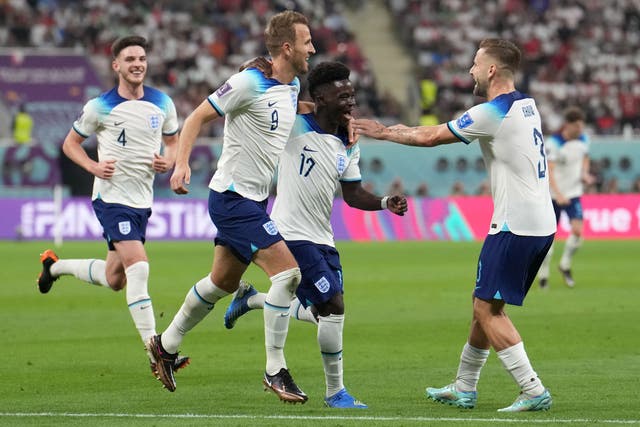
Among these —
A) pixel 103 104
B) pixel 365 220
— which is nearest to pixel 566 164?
pixel 103 104

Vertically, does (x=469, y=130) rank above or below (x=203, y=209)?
above

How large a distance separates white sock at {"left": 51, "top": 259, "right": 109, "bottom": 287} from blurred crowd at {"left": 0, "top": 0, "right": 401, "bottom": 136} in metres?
23.0

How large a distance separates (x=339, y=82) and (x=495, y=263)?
169cm

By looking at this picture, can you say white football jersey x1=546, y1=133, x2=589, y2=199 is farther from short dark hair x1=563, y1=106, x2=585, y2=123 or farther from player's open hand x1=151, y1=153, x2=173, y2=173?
player's open hand x1=151, y1=153, x2=173, y2=173

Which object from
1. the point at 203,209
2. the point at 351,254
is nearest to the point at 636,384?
the point at 351,254

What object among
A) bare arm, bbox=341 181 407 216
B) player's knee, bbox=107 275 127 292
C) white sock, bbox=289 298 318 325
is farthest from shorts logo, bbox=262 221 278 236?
player's knee, bbox=107 275 127 292

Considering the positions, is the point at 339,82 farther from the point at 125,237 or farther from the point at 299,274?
the point at 125,237

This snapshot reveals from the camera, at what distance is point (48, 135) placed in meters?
34.0

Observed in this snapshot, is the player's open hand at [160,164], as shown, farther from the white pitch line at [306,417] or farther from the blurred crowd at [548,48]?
the blurred crowd at [548,48]

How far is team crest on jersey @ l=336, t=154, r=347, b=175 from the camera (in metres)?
9.27

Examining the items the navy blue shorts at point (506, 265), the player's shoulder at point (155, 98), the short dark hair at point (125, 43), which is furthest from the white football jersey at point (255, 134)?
the player's shoulder at point (155, 98)

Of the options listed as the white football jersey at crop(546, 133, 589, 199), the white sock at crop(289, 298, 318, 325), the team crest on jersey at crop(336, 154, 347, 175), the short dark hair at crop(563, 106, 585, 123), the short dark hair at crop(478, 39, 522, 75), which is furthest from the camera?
the white football jersey at crop(546, 133, 589, 199)

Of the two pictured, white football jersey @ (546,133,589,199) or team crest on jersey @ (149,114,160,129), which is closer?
team crest on jersey @ (149,114,160,129)

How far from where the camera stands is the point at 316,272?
9031 mm
